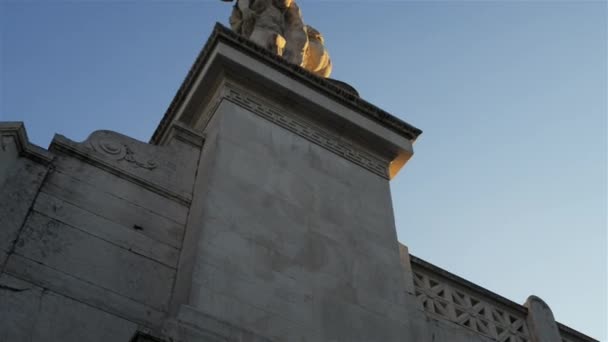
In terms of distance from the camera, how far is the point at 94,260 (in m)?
7.63

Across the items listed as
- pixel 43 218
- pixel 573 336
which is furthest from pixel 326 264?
pixel 573 336

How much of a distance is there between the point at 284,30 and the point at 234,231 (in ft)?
17.3

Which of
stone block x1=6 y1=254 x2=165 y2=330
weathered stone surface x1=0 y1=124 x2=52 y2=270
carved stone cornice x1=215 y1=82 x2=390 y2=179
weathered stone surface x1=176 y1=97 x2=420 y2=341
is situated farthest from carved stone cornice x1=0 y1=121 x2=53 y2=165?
carved stone cornice x1=215 y1=82 x2=390 y2=179

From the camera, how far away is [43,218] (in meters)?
7.71

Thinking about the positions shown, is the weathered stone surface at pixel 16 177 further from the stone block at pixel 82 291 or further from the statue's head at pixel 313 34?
the statue's head at pixel 313 34

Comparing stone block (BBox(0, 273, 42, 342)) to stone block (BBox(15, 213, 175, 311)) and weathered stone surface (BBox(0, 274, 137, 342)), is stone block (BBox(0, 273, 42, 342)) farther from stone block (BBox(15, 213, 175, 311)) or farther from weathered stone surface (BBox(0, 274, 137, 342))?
stone block (BBox(15, 213, 175, 311))

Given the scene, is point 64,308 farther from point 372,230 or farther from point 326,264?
point 372,230

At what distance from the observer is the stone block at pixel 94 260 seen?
24.4ft

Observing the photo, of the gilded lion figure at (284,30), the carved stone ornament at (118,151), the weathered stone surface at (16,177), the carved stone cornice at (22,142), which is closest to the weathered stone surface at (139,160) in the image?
the carved stone ornament at (118,151)

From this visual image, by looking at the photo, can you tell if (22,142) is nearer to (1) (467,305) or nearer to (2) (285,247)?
(2) (285,247)

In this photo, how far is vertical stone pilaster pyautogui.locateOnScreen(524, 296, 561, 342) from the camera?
1072cm

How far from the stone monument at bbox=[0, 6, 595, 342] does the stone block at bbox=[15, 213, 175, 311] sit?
0.6 inches

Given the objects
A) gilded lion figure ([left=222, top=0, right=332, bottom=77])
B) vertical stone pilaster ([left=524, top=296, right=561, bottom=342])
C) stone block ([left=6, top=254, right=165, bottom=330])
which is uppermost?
gilded lion figure ([left=222, top=0, right=332, bottom=77])

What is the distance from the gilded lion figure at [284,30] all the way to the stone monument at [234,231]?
1.48 meters
